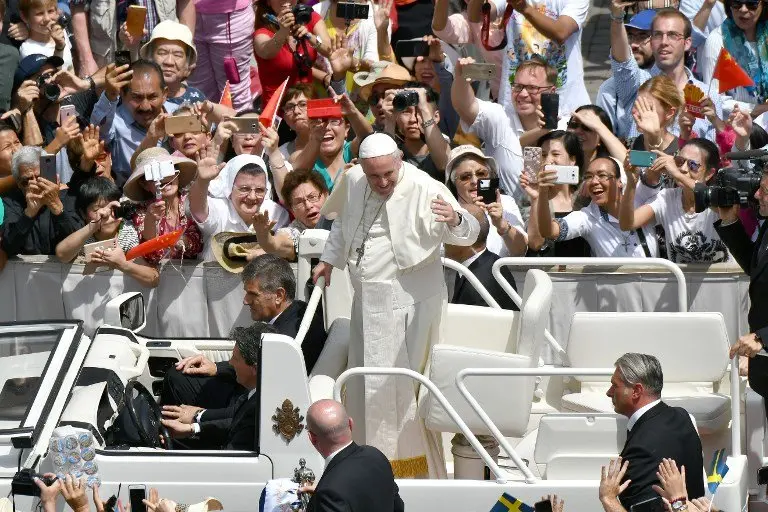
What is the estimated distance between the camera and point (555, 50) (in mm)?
12461

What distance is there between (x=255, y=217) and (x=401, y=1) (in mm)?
3962

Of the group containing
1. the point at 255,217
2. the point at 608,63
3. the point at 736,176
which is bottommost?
the point at 608,63

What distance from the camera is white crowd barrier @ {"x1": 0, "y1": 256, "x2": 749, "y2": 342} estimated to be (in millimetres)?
10195

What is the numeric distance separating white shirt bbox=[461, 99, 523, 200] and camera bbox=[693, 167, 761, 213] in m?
2.56

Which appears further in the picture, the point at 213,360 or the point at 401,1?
the point at 401,1

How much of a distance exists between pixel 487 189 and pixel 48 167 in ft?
9.64

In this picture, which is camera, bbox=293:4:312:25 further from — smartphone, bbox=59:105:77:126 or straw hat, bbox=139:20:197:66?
smartphone, bbox=59:105:77:126

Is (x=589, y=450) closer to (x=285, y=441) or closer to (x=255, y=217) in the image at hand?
(x=285, y=441)

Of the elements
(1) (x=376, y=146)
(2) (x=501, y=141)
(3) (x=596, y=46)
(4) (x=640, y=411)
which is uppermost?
(1) (x=376, y=146)

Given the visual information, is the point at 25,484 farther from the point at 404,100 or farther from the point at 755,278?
the point at 404,100

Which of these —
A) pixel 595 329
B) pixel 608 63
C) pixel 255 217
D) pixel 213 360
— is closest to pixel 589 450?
pixel 595 329

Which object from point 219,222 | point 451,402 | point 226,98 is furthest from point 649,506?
point 226,98

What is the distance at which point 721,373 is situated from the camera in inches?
342

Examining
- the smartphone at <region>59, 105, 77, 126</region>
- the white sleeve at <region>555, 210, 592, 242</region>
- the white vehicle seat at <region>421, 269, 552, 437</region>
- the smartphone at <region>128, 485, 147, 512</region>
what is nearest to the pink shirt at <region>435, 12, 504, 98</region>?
the white sleeve at <region>555, 210, 592, 242</region>
